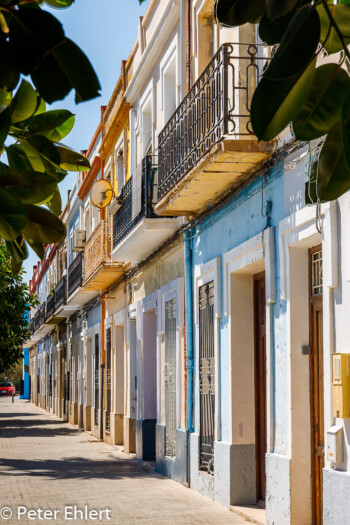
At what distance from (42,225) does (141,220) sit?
11.4 metres

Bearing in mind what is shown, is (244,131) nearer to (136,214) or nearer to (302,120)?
(136,214)

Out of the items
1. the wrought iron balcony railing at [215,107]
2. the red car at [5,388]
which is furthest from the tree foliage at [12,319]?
the red car at [5,388]

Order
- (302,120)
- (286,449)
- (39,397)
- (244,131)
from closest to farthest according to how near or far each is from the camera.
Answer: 1. (302,120)
2. (286,449)
3. (244,131)
4. (39,397)

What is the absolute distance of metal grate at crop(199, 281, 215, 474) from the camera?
11258 millimetres

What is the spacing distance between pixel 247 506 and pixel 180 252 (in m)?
4.51

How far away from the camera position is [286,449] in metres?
8.40

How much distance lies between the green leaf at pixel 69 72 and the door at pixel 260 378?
8.86m

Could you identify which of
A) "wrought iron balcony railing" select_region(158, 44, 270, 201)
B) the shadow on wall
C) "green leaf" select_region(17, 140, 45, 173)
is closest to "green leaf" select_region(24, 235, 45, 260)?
"green leaf" select_region(17, 140, 45, 173)

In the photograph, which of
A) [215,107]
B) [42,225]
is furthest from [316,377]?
[42,225]

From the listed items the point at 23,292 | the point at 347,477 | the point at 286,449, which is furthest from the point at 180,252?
the point at 23,292

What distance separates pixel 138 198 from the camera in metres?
14.0

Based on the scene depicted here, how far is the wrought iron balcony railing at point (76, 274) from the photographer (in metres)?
24.0

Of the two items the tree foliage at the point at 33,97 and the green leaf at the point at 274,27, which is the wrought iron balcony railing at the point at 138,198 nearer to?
the tree foliage at the point at 33,97

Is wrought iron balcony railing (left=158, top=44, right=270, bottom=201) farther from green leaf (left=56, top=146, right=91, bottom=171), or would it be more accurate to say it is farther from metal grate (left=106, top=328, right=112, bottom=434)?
metal grate (left=106, top=328, right=112, bottom=434)
